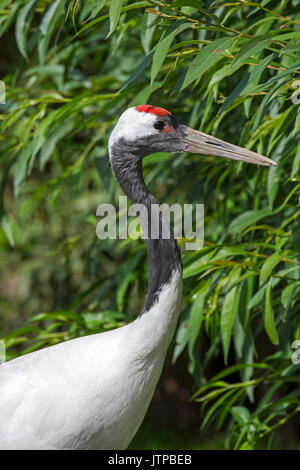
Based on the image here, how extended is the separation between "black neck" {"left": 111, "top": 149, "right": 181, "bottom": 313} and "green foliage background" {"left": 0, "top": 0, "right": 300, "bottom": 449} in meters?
0.21

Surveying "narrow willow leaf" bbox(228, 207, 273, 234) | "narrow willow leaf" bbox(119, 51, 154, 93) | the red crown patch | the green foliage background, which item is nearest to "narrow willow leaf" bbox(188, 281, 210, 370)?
the green foliage background

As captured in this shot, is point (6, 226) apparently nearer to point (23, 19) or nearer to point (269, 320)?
point (23, 19)

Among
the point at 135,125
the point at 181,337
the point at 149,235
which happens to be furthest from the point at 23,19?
the point at 181,337

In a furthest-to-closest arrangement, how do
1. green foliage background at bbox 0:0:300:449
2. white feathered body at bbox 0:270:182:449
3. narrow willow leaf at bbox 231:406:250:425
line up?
narrow willow leaf at bbox 231:406:250:425 → green foliage background at bbox 0:0:300:449 → white feathered body at bbox 0:270:182:449

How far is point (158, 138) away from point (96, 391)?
702 millimetres

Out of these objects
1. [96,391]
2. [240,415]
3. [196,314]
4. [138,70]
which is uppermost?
[138,70]

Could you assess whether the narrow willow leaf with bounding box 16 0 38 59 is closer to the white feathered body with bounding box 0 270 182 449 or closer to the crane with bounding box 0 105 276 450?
the crane with bounding box 0 105 276 450

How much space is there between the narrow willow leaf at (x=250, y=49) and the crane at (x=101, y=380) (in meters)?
0.31

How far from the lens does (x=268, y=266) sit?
229 centimetres

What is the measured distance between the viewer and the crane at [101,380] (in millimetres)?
1950

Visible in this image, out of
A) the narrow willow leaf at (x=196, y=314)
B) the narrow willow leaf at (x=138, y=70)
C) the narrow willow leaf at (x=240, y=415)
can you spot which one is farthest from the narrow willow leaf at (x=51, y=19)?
the narrow willow leaf at (x=240, y=415)

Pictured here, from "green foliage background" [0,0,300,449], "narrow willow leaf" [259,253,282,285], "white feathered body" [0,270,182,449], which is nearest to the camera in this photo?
"white feathered body" [0,270,182,449]

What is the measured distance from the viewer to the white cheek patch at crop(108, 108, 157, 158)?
2096 mm
